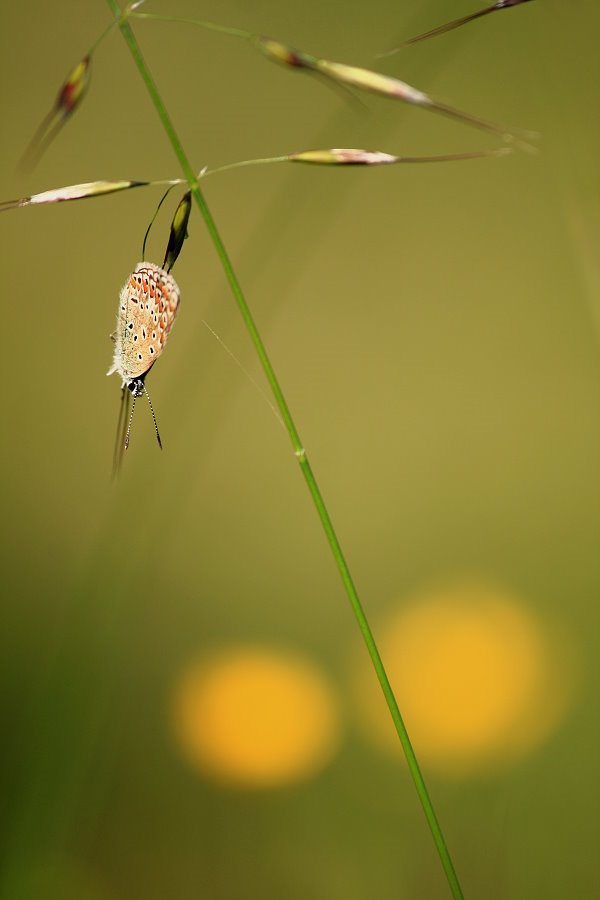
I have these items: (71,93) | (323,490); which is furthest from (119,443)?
(71,93)

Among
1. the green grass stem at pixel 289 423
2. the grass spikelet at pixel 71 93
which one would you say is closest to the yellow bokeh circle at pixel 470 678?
the green grass stem at pixel 289 423

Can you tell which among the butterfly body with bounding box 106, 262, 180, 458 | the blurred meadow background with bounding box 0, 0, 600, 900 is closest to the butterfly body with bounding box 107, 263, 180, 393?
the butterfly body with bounding box 106, 262, 180, 458

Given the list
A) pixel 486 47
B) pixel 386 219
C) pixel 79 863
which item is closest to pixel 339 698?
pixel 79 863

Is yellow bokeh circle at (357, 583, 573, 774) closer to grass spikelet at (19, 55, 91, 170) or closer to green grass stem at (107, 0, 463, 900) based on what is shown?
green grass stem at (107, 0, 463, 900)

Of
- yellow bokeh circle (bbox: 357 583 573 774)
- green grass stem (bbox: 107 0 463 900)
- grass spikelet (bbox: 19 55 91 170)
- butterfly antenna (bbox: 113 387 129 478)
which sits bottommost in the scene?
yellow bokeh circle (bbox: 357 583 573 774)

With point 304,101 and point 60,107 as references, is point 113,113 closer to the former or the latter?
point 304,101

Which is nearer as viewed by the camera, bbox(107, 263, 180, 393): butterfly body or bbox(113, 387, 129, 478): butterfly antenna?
bbox(107, 263, 180, 393): butterfly body

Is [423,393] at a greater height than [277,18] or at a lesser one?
lesser

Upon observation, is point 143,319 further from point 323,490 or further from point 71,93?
point 323,490
